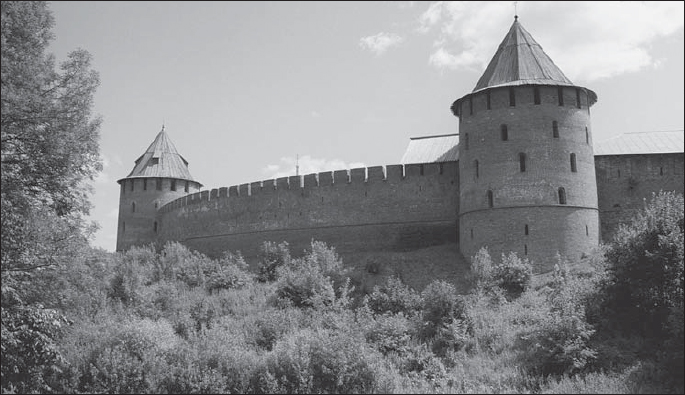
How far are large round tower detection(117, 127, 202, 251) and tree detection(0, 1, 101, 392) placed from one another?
20.1m

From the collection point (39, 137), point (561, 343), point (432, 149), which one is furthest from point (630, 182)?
point (39, 137)

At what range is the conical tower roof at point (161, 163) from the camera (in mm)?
33000

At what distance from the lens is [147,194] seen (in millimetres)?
32625

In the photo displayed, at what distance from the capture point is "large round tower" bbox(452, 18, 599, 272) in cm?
1892

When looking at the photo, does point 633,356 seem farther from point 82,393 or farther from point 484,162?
point 82,393

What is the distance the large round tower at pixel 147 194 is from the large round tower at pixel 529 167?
17.4 m

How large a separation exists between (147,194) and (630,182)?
72.4 ft

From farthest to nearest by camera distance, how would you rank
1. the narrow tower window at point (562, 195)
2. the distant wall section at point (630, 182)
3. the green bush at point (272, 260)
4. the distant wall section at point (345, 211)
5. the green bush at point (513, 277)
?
the green bush at point (272, 260) < the distant wall section at point (345, 211) < the distant wall section at point (630, 182) < the narrow tower window at point (562, 195) < the green bush at point (513, 277)

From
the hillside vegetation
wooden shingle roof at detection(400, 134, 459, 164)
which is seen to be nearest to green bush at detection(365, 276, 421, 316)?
the hillside vegetation

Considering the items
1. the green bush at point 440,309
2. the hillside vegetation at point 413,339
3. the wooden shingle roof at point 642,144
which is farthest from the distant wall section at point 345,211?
the green bush at point 440,309

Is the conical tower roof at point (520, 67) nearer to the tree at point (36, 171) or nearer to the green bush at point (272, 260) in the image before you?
the green bush at point (272, 260)

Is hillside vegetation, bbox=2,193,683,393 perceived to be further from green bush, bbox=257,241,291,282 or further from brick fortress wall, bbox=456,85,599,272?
green bush, bbox=257,241,291,282

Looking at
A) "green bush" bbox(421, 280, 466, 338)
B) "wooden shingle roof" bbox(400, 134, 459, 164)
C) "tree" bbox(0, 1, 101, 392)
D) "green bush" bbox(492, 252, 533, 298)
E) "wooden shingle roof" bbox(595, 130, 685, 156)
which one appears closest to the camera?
"tree" bbox(0, 1, 101, 392)

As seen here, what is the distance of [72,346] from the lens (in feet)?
46.4
